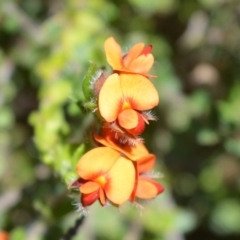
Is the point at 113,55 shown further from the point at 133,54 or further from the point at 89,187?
the point at 89,187

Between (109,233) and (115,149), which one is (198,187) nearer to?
(109,233)

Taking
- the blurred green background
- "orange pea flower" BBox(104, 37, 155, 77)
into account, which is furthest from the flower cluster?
the blurred green background

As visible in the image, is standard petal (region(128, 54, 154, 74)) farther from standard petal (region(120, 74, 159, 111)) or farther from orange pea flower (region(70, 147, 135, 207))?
orange pea flower (region(70, 147, 135, 207))

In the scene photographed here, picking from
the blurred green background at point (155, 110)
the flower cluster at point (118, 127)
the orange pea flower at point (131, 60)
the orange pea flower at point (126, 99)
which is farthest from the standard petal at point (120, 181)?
the blurred green background at point (155, 110)

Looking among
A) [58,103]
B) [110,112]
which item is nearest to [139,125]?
[110,112]

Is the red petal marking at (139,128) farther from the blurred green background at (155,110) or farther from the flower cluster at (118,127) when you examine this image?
the blurred green background at (155,110)
